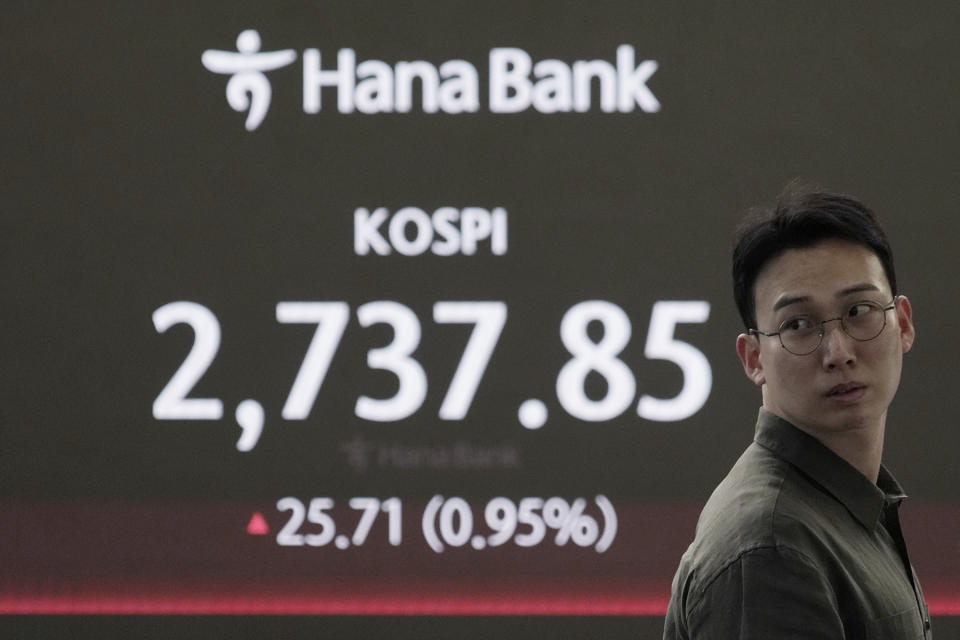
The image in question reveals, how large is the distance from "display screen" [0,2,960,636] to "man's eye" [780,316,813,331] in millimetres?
2171

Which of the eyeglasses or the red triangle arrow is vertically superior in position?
the eyeglasses

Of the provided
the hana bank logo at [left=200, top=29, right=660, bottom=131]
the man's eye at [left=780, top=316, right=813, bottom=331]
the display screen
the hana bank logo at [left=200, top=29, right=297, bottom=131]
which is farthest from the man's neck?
the hana bank logo at [left=200, top=29, right=297, bottom=131]

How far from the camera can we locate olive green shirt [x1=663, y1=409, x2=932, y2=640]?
126cm

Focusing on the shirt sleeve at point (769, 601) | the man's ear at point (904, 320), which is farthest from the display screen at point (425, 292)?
the shirt sleeve at point (769, 601)

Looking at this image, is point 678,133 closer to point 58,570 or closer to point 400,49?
point 400,49

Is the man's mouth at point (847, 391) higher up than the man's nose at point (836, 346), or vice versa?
the man's nose at point (836, 346)

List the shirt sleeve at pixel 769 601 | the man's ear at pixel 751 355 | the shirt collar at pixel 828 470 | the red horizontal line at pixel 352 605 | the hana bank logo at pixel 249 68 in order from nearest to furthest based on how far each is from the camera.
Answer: the shirt sleeve at pixel 769 601, the shirt collar at pixel 828 470, the man's ear at pixel 751 355, the red horizontal line at pixel 352 605, the hana bank logo at pixel 249 68

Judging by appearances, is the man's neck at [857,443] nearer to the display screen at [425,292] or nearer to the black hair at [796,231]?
the black hair at [796,231]

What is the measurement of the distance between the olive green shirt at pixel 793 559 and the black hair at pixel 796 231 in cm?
18

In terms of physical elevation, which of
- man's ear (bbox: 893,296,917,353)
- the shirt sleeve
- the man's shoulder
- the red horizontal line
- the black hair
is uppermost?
the black hair

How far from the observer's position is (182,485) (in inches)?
144

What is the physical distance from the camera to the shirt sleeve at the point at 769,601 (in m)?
1.25

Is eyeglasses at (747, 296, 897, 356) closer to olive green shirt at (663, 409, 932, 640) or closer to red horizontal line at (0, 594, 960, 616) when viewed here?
olive green shirt at (663, 409, 932, 640)

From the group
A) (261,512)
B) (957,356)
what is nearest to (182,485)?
(261,512)
